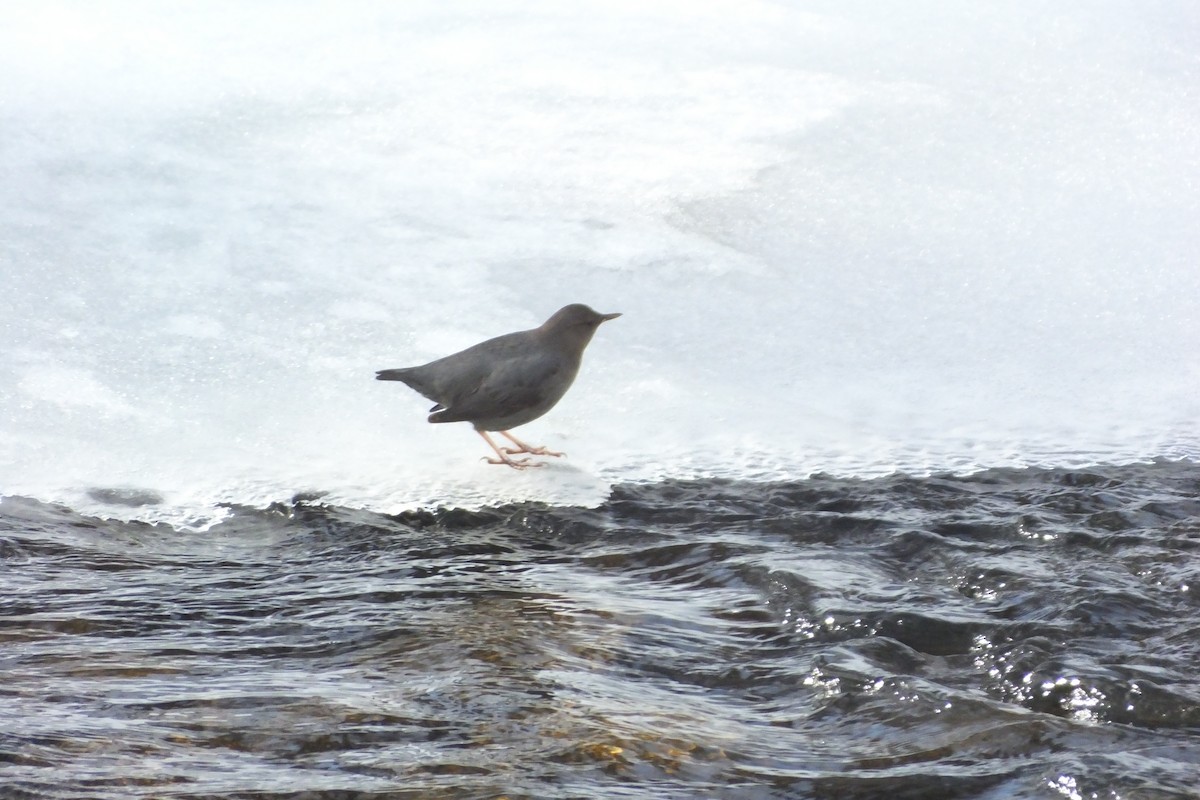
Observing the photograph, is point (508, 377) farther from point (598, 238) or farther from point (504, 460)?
point (598, 238)

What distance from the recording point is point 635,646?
297cm

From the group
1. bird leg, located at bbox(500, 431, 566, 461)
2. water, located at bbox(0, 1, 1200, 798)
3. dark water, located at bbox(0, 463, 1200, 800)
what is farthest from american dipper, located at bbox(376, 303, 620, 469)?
dark water, located at bbox(0, 463, 1200, 800)

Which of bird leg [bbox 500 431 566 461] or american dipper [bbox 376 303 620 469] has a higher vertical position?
american dipper [bbox 376 303 620 469]

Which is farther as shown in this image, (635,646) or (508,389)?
(508,389)

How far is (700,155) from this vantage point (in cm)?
626

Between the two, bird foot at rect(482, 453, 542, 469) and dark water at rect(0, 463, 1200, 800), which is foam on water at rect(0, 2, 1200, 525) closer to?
bird foot at rect(482, 453, 542, 469)

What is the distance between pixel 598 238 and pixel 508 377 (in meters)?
1.51

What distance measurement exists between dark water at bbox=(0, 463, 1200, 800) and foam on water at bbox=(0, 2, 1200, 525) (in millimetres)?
286

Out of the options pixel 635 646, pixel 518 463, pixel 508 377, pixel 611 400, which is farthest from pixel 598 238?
pixel 635 646

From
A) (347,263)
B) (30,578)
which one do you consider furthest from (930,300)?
(30,578)

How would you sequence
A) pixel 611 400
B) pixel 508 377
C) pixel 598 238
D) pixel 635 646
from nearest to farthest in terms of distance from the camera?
pixel 635 646 < pixel 508 377 < pixel 611 400 < pixel 598 238

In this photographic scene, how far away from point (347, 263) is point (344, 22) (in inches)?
95.2

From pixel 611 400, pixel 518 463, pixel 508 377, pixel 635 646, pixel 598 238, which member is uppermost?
pixel 598 238

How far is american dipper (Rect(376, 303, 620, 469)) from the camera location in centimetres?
433
